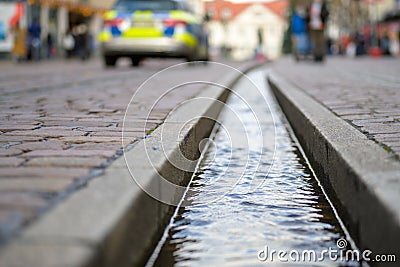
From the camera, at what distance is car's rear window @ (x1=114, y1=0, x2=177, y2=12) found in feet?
55.6

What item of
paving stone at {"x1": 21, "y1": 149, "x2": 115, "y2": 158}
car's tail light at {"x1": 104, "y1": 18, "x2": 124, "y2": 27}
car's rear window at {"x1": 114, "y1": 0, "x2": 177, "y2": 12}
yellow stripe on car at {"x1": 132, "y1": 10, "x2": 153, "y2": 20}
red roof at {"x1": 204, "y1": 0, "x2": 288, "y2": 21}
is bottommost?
paving stone at {"x1": 21, "y1": 149, "x2": 115, "y2": 158}

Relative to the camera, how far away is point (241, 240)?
2.90 metres

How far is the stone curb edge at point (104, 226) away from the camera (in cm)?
184

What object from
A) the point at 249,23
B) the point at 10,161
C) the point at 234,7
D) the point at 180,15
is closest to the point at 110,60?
the point at 180,15

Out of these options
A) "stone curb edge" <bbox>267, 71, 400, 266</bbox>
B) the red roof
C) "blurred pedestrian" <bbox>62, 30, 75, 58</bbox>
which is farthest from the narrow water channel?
the red roof

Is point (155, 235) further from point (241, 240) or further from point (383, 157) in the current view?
point (383, 157)

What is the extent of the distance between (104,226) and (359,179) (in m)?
1.20

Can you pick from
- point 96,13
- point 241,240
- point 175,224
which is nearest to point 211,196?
point 175,224

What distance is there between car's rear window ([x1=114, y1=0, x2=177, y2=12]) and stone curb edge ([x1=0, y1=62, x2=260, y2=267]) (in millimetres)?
13746

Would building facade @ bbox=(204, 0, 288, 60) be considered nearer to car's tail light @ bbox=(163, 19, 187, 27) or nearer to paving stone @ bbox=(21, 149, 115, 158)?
car's tail light @ bbox=(163, 19, 187, 27)

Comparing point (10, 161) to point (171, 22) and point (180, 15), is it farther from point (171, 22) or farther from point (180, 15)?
point (180, 15)

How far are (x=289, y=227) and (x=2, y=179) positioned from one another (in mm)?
1192

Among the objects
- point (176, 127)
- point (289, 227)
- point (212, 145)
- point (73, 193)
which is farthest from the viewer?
point (212, 145)

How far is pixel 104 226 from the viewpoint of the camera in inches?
82.0
